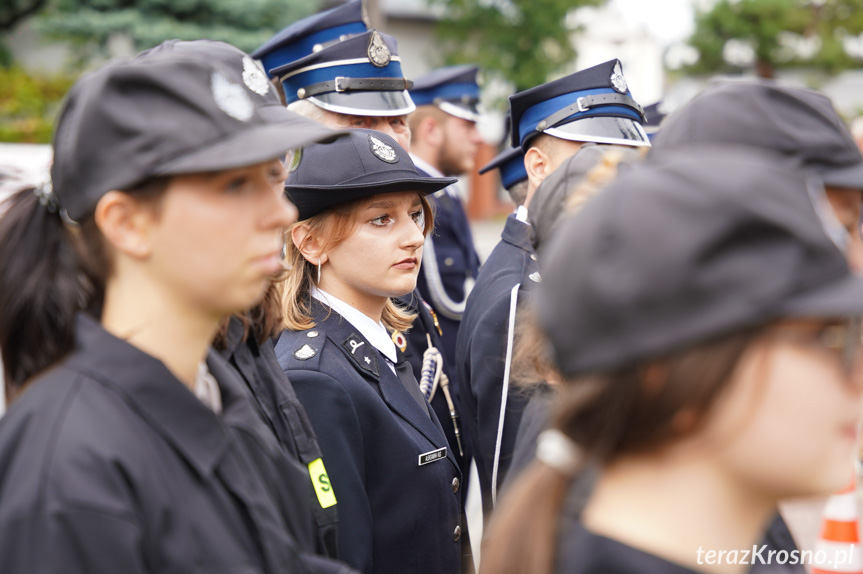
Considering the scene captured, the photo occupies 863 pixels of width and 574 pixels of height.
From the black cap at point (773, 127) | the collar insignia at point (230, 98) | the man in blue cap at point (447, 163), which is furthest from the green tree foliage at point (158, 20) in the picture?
→ the collar insignia at point (230, 98)

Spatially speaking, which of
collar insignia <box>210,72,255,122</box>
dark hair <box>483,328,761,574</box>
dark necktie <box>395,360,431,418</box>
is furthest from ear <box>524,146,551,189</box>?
dark hair <box>483,328,761,574</box>

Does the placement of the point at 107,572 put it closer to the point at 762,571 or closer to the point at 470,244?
the point at 762,571

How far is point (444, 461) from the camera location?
2727 mm

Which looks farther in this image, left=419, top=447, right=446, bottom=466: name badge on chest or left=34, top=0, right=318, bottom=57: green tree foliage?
left=34, top=0, right=318, bottom=57: green tree foliage

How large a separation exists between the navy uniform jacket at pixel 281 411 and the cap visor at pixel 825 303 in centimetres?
137

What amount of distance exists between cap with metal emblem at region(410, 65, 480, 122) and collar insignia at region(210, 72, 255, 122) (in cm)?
506

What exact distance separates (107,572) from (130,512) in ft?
0.30

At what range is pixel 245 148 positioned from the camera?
1.47 metres

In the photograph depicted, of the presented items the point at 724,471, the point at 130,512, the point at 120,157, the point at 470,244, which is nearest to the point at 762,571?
the point at 724,471

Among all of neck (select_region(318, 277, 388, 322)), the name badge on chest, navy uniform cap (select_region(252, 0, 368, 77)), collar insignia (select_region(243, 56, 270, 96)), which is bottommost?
the name badge on chest

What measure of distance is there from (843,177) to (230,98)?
1.39m

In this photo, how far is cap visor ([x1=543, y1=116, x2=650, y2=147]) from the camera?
358cm

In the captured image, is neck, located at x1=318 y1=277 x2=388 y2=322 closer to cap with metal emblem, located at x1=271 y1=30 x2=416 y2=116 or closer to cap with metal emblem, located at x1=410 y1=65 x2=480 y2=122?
cap with metal emblem, located at x1=271 y1=30 x2=416 y2=116

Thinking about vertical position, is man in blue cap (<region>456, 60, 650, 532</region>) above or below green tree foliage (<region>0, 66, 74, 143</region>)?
below
